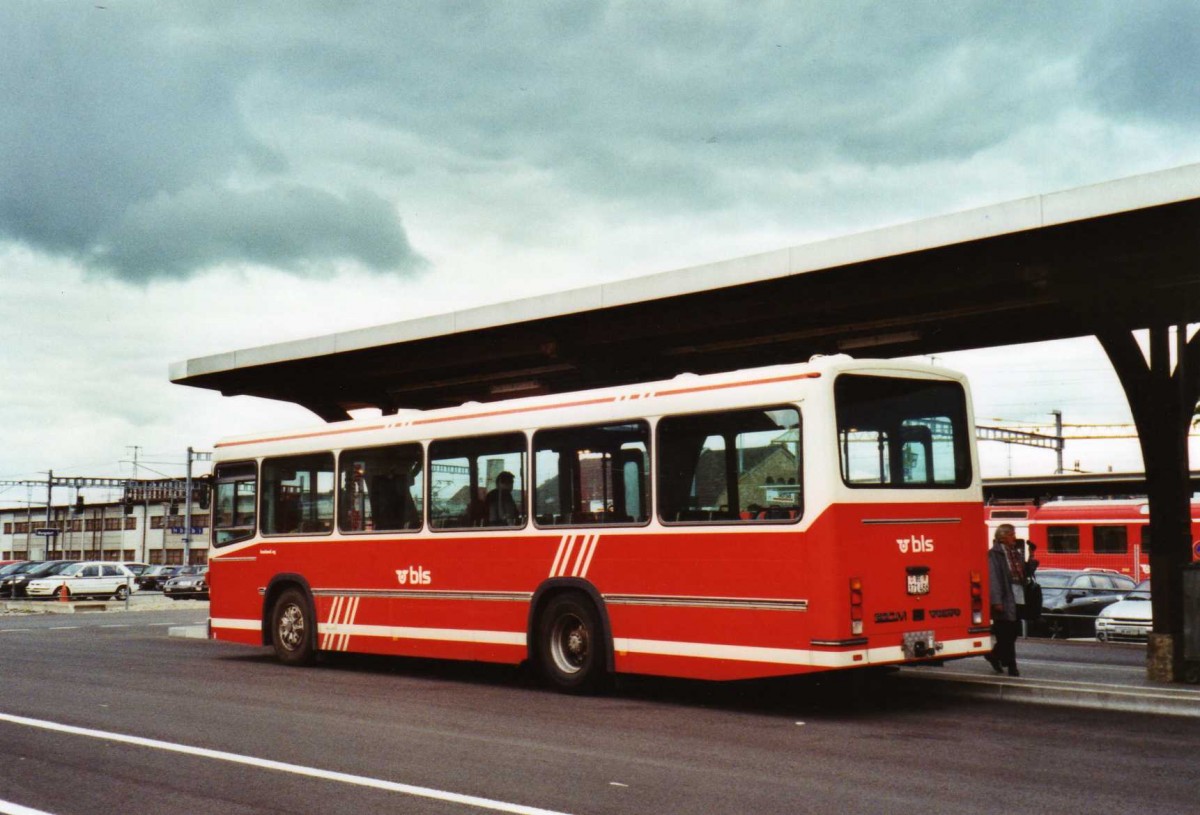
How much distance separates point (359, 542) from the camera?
15594 millimetres

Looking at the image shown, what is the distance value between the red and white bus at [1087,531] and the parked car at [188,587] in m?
29.7

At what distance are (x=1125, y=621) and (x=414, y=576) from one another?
45.0 ft

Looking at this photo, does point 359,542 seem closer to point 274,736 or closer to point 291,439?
point 291,439

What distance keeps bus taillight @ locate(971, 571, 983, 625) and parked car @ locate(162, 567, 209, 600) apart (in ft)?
136

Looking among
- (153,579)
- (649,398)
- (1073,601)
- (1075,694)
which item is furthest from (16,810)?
(153,579)

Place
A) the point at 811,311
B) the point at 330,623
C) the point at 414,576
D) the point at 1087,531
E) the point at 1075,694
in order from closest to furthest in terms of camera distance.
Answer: the point at 1075,694 → the point at 414,576 → the point at 330,623 → the point at 811,311 → the point at 1087,531

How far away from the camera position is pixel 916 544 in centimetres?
1152

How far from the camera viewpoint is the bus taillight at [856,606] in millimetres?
10781

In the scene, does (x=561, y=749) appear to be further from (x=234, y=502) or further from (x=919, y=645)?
(x=234, y=502)

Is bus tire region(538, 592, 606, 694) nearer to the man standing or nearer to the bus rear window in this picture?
the bus rear window

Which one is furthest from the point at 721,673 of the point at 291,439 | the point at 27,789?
the point at 291,439

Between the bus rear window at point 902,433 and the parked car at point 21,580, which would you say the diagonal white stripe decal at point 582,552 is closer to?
the bus rear window at point 902,433

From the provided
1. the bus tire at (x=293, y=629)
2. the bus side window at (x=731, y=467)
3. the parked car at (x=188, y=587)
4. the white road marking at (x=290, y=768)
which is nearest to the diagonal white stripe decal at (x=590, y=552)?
the bus side window at (x=731, y=467)

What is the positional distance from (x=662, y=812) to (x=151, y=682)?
350 inches
